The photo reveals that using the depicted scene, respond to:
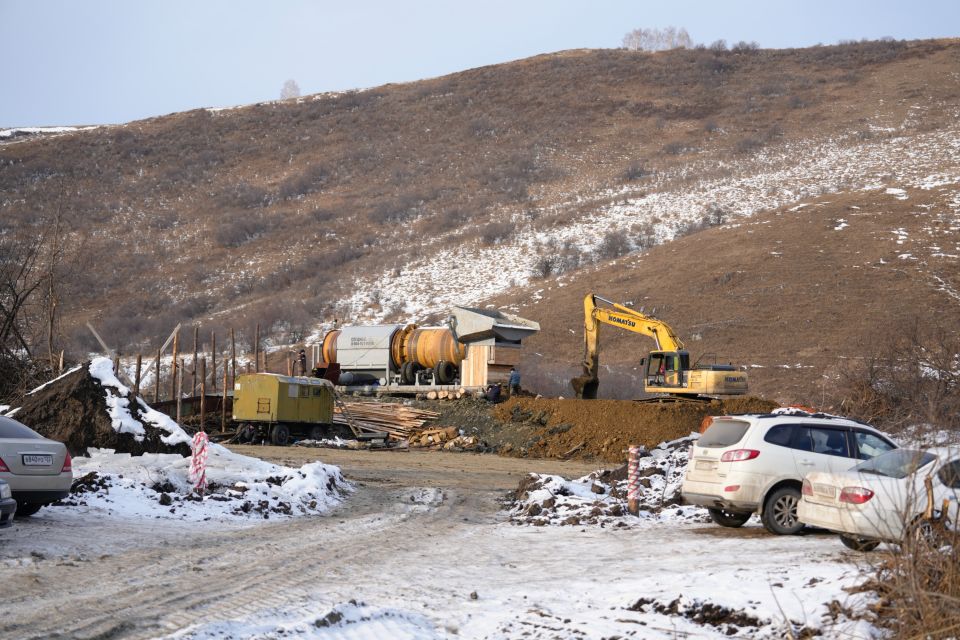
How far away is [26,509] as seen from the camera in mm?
13453

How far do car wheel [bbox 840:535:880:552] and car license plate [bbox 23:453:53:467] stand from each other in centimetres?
991

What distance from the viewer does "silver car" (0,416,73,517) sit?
1270 centimetres

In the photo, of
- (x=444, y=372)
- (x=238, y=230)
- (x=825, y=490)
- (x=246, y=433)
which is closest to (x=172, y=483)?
(x=825, y=490)

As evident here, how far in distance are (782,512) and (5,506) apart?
9724mm

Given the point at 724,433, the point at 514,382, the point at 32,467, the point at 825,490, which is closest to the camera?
the point at 825,490

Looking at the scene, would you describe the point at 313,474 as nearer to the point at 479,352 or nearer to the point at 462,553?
the point at 462,553

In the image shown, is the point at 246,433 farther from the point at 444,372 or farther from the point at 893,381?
the point at 893,381

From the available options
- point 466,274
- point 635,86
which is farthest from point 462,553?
point 635,86

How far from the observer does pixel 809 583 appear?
27.9ft

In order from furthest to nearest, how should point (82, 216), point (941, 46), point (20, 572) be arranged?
point (941, 46), point (82, 216), point (20, 572)

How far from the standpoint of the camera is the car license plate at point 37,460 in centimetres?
1280

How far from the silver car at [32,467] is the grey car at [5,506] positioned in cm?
170

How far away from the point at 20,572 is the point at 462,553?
5.16 metres

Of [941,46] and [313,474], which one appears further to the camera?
[941,46]
